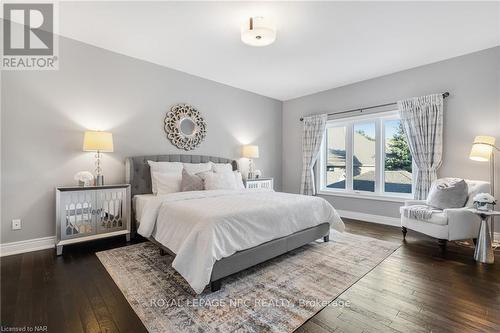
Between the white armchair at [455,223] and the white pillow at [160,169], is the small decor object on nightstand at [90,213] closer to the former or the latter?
the white pillow at [160,169]

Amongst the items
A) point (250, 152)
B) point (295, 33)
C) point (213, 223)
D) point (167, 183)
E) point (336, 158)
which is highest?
point (295, 33)

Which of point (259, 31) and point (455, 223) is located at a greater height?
point (259, 31)

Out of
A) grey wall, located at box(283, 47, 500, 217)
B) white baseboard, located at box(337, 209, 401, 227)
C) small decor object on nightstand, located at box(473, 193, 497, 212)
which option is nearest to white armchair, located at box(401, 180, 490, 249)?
small decor object on nightstand, located at box(473, 193, 497, 212)

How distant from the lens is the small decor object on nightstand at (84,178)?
3.02 meters

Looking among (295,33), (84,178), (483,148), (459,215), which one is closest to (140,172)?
(84,178)

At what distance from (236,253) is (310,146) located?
3824mm

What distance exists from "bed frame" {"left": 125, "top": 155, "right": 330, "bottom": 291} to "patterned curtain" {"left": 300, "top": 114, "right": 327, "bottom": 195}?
5.63 ft

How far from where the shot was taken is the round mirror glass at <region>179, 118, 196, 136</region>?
4.20 meters

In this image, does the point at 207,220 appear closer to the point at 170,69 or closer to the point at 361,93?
the point at 170,69

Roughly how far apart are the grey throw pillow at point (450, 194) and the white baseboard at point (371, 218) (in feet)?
3.34

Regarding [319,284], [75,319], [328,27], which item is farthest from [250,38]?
[75,319]

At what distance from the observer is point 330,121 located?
5129mm

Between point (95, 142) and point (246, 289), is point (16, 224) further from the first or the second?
point (246, 289)

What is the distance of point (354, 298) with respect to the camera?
6.30 feet
